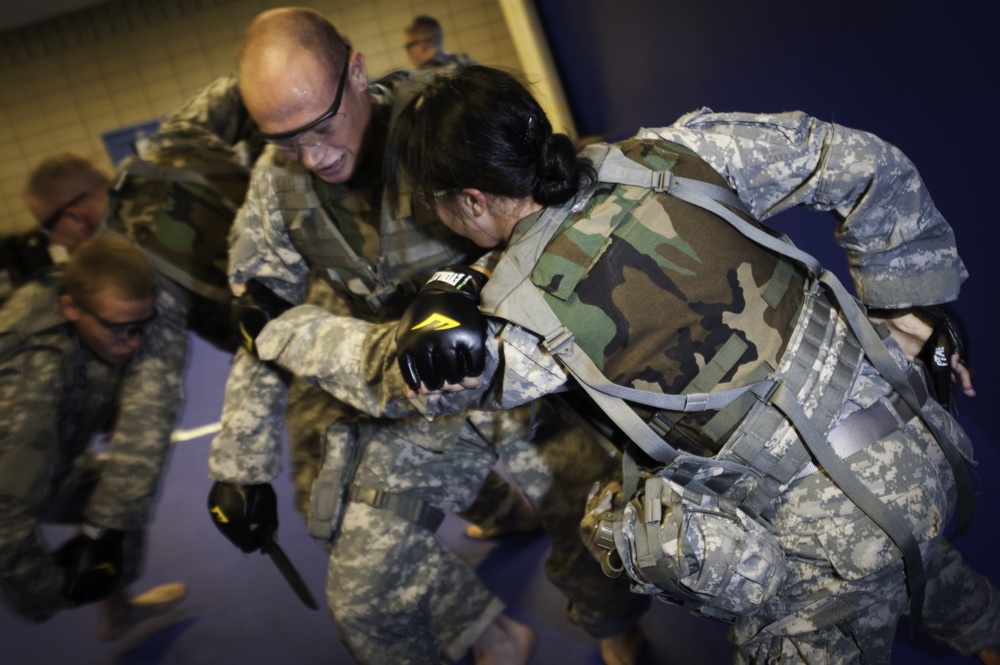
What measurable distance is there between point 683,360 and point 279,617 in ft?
7.89

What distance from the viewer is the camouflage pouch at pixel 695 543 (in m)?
1.38

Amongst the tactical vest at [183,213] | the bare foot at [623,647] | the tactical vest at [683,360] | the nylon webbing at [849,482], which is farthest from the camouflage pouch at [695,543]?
the tactical vest at [183,213]

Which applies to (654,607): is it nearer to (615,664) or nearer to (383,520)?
(615,664)

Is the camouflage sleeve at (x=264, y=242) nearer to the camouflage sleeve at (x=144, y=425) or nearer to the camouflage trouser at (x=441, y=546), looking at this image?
the camouflage trouser at (x=441, y=546)

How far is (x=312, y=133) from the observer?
74.3 inches

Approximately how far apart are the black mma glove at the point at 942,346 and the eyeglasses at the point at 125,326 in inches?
94.2

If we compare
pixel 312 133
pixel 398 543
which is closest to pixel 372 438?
pixel 398 543

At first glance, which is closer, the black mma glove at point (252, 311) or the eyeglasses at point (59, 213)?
the black mma glove at point (252, 311)

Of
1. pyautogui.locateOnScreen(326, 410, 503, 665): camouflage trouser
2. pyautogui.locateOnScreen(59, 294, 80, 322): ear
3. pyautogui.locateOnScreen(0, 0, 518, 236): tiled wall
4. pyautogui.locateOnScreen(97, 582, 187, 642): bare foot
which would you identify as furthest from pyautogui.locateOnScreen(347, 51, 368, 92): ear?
pyautogui.locateOnScreen(0, 0, 518, 236): tiled wall

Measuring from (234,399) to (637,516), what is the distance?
1285 millimetres

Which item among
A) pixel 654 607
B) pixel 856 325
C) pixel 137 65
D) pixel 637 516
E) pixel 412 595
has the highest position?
pixel 137 65

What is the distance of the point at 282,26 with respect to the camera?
1.86m

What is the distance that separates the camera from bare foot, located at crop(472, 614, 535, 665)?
250 cm

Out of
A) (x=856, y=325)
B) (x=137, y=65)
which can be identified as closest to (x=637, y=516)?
(x=856, y=325)
